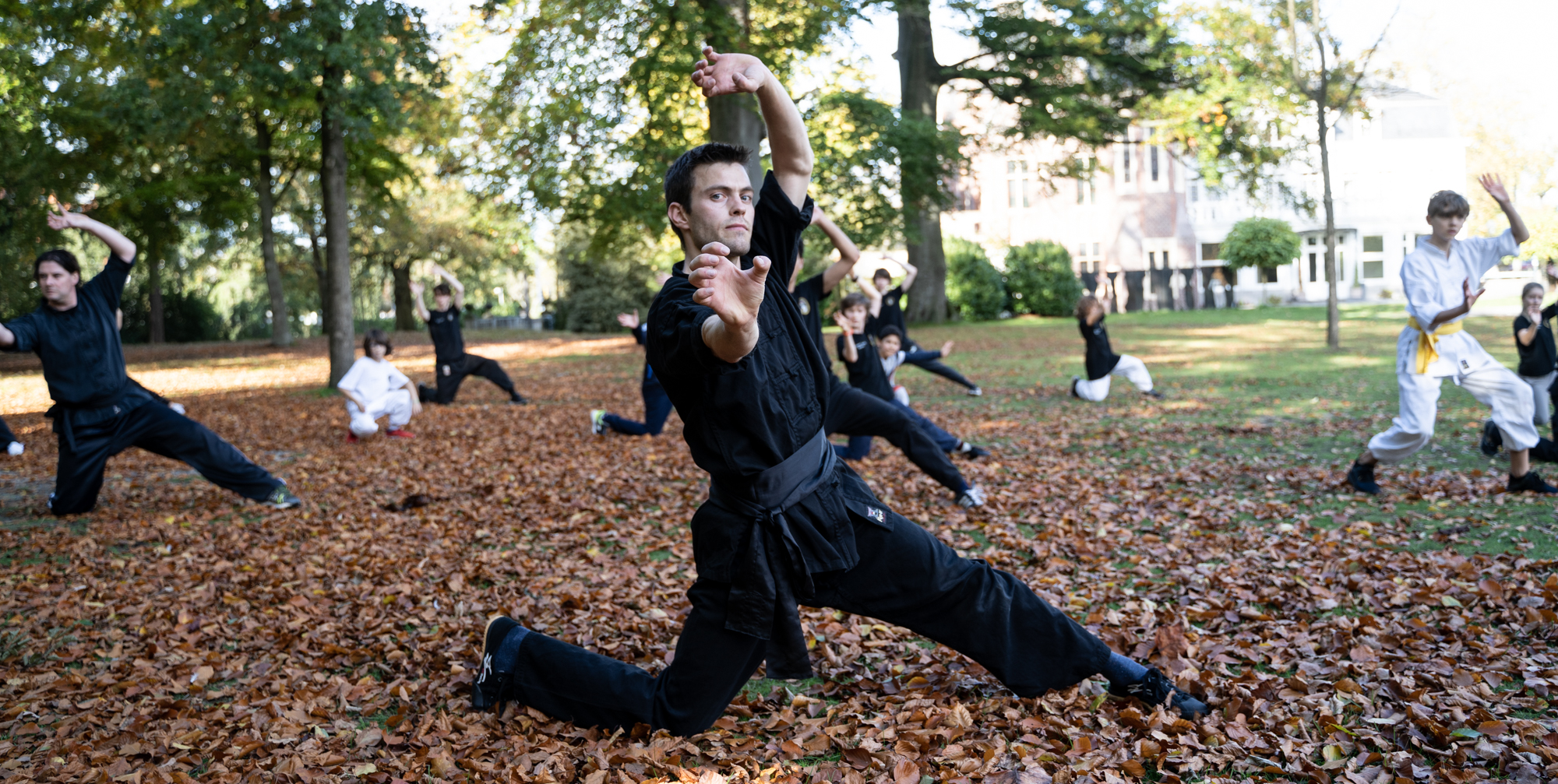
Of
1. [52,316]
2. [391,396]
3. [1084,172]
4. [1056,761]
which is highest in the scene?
[1084,172]

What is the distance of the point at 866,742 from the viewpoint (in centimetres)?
366

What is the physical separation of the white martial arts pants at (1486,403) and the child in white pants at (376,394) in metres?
9.50

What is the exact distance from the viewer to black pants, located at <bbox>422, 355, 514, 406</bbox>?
51.4ft

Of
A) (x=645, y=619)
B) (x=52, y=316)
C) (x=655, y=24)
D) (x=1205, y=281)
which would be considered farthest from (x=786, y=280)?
(x=1205, y=281)

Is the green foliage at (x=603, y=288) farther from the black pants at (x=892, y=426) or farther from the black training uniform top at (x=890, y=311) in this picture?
the black pants at (x=892, y=426)

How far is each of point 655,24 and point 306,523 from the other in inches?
446

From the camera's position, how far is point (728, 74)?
3.23 metres

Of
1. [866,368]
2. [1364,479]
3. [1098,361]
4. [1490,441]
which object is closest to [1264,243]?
[1098,361]

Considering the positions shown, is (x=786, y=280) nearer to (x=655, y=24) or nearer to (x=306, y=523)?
(x=306, y=523)

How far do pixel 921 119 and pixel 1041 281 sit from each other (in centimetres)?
1441

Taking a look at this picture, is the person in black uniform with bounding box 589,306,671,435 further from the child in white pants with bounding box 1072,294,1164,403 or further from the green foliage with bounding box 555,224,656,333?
the green foliage with bounding box 555,224,656,333

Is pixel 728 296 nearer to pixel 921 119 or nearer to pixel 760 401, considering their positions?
pixel 760 401

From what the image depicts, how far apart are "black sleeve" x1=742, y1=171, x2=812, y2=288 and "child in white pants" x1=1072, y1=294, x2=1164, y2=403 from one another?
11.0m

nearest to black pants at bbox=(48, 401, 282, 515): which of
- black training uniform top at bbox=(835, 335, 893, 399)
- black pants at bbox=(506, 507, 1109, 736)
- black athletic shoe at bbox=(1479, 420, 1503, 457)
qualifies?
black training uniform top at bbox=(835, 335, 893, 399)
